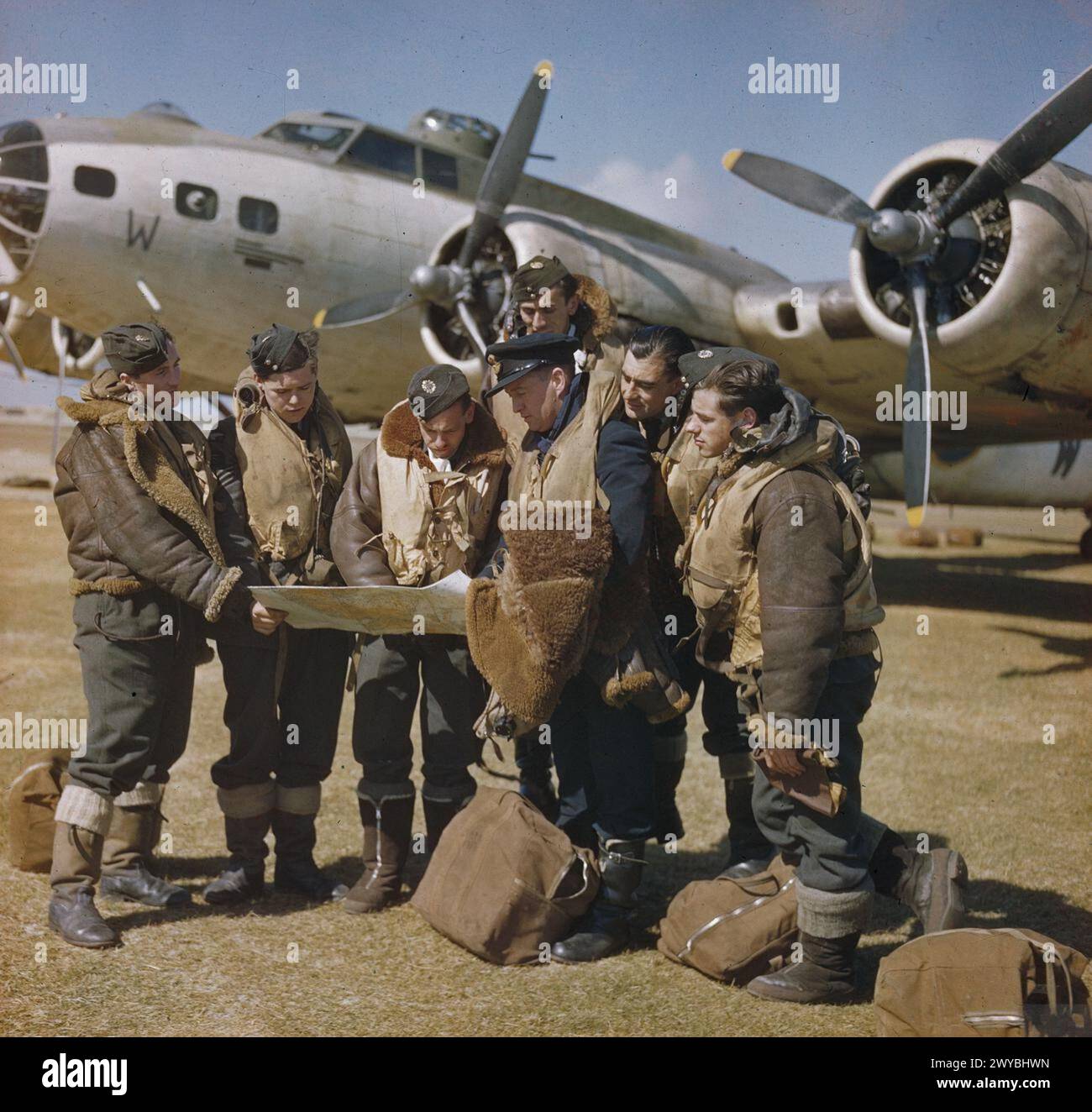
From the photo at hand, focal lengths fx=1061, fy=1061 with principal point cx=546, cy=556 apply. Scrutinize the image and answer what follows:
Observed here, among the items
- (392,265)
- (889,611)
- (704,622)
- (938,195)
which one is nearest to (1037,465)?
(889,611)

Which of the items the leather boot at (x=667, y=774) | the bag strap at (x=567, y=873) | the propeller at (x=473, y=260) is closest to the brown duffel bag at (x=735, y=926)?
the bag strap at (x=567, y=873)

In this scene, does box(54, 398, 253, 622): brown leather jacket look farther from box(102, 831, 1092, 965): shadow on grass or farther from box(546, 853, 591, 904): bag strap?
box(546, 853, 591, 904): bag strap

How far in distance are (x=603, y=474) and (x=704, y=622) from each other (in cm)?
63

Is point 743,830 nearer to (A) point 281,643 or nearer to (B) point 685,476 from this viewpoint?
(B) point 685,476

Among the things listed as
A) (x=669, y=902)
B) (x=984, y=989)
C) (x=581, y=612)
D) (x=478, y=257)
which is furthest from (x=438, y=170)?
(x=984, y=989)

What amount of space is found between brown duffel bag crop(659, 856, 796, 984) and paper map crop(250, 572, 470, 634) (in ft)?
4.45

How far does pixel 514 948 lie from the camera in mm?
3902

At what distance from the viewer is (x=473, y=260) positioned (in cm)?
1127

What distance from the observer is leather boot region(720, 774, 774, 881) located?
4.55m

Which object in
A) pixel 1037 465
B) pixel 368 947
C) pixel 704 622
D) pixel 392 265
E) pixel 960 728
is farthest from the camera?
pixel 1037 465

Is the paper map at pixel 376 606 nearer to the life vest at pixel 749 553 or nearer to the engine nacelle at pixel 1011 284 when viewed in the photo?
the life vest at pixel 749 553

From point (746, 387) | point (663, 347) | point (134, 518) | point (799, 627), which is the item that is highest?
point (663, 347)

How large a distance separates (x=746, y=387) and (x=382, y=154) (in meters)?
10.3
